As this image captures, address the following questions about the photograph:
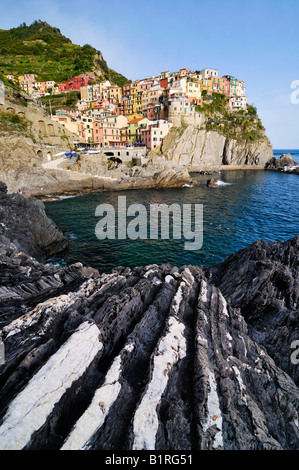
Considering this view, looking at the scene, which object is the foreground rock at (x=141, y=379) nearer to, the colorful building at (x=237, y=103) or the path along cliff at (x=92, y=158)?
the path along cliff at (x=92, y=158)

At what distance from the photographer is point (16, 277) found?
12.7 m

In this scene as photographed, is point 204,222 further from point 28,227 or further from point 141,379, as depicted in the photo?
point 141,379

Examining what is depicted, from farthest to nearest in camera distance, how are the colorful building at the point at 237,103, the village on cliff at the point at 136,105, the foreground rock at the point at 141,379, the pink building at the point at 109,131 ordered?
the colorful building at the point at 237,103
the village on cliff at the point at 136,105
the pink building at the point at 109,131
the foreground rock at the point at 141,379

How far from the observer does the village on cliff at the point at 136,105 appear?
7619 centimetres

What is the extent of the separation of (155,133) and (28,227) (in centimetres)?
6483

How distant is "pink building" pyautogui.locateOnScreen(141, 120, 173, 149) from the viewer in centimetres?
7674

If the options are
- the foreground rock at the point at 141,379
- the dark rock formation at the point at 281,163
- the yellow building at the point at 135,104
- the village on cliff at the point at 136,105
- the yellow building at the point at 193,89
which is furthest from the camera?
the dark rock formation at the point at 281,163

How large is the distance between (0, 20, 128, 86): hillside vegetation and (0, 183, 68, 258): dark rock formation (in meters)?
117

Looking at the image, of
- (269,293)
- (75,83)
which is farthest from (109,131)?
(269,293)

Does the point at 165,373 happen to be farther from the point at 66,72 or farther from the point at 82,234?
the point at 66,72

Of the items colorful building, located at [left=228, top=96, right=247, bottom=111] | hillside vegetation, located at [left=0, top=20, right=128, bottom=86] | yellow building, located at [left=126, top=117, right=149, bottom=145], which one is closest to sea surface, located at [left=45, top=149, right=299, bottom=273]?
yellow building, located at [left=126, top=117, right=149, bottom=145]

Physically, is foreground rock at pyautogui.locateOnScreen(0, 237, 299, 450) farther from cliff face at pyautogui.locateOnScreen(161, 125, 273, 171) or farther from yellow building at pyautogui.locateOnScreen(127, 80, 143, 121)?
yellow building at pyautogui.locateOnScreen(127, 80, 143, 121)

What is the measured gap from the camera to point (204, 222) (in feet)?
109

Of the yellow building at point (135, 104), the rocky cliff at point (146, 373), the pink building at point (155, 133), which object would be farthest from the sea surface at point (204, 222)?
the yellow building at point (135, 104)
